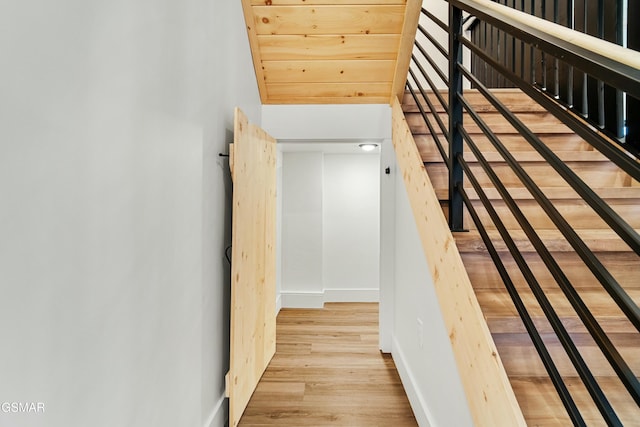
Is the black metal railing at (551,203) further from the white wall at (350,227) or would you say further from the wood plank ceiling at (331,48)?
the white wall at (350,227)

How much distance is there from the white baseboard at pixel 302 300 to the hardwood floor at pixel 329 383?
69 centimetres

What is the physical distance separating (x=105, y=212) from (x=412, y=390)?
183 cm

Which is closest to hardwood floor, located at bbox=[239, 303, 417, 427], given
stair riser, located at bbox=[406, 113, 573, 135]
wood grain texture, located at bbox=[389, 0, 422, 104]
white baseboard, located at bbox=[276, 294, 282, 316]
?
white baseboard, located at bbox=[276, 294, 282, 316]

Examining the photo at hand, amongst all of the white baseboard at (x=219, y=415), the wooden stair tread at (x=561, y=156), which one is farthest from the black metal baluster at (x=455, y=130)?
the white baseboard at (x=219, y=415)

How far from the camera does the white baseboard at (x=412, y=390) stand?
1.75 m

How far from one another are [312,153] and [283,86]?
1.58 metres

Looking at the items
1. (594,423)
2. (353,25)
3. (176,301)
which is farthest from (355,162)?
(594,423)

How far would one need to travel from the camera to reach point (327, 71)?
2666 millimetres

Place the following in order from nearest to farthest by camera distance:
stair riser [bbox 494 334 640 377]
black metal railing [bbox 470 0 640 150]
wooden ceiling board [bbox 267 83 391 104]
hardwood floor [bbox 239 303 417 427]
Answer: stair riser [bbox 494 334 640 377]
black metal railing [bbox 470 0 640 150]
hardwood floor [bbox 239 303 417 427]
wooden ceiling board [bbox 267 83 391 104]

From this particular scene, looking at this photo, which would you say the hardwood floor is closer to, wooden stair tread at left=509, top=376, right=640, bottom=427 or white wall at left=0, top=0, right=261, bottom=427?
white wall at left=0, top=0, right=261, bottom=427

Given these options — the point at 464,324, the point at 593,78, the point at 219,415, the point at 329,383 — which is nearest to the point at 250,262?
the point at 219,415

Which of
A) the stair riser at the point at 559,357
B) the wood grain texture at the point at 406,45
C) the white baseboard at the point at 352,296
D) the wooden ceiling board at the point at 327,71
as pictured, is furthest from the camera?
the white baseboard at the point at 352,296

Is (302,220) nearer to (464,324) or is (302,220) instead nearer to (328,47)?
(328,47)

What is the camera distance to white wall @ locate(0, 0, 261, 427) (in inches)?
28.1
